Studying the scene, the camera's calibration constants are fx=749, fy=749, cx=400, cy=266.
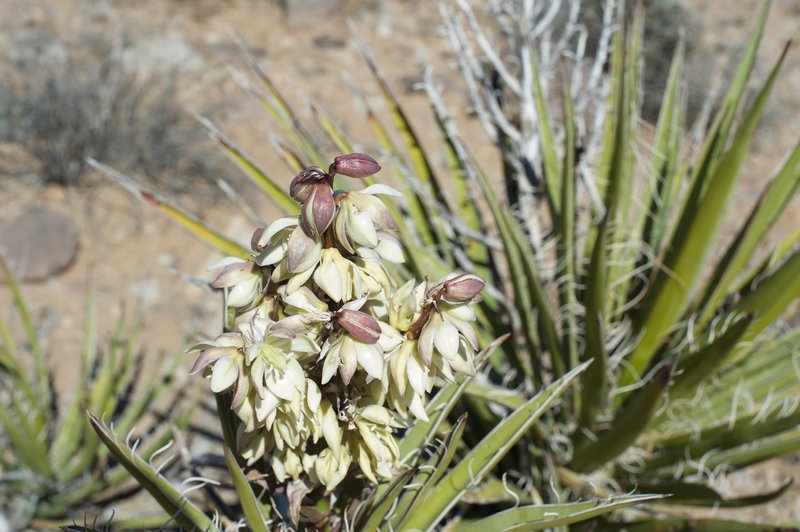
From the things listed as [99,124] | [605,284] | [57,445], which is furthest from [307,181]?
[99,124]

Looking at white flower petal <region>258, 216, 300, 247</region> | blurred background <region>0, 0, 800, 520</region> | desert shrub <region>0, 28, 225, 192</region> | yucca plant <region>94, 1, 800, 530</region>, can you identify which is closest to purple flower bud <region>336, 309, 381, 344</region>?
white flower petal <region>258, 216, 300, 247</region>

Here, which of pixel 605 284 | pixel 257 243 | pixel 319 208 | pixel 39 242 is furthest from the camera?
pixel 39 242

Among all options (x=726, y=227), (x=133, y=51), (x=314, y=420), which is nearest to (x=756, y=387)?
(x=314, y=420)

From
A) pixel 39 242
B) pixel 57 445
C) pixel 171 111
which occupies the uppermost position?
pixel 171 111

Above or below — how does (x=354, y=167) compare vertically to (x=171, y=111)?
above

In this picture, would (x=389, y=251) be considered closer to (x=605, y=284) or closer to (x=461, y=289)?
(x=461, y=289)

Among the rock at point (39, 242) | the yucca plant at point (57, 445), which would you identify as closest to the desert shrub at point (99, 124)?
the rock at point (39, 242)

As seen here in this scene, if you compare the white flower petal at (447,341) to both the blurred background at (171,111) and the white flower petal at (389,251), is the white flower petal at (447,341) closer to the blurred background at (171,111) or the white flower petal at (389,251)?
the white flower petal at (389,251)

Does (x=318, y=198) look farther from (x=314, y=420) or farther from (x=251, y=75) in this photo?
(x=251, y=75)

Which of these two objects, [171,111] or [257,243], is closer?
[257,243]
